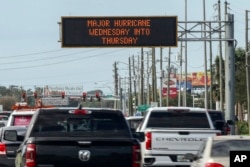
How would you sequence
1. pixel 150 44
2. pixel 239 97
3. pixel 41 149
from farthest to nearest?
1. pixel 239 97
2. pixel 150 44
3. pixel 41 149

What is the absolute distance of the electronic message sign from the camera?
45.8 meters

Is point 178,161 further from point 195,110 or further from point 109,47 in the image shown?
point 109,47

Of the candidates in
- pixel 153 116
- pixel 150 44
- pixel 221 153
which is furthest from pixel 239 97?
pixel 221 153

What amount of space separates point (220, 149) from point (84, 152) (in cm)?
287

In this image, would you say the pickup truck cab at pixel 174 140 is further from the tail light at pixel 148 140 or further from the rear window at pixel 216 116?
the rear window at pixel 216 116

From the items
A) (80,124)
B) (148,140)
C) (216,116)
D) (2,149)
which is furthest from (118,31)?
(80,124)

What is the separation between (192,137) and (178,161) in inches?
30.8

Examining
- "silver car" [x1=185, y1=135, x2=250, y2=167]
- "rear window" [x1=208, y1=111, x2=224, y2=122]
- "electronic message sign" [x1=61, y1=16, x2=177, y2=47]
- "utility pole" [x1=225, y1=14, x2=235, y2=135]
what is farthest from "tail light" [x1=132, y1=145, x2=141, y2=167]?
"utility pole" [x1=225, y1=14, x2=235, y2=135]

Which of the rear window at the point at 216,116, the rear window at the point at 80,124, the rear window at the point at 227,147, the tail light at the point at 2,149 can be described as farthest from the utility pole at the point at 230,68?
the rear window at the point at 80,124

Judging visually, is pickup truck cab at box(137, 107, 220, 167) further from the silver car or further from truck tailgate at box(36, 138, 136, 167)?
truck tailgate at box(36, 138, 136, 167)

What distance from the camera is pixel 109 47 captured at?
153ft

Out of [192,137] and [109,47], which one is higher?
[109,47]

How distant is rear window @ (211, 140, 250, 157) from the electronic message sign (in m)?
28.9

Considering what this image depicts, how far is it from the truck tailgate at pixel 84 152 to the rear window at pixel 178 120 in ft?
35.0
